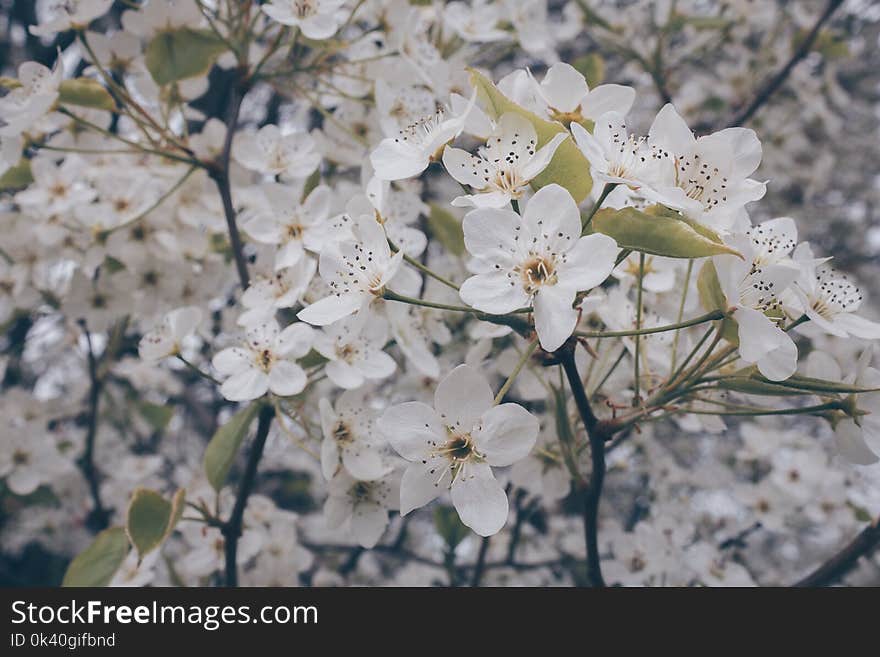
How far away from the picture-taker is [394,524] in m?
3.29

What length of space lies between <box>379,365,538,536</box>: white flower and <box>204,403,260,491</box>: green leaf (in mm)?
406

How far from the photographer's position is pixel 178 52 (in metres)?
1.40

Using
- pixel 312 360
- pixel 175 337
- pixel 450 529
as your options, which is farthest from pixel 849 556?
pixel 175 337

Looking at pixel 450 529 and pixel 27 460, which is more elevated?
pixel 450 529

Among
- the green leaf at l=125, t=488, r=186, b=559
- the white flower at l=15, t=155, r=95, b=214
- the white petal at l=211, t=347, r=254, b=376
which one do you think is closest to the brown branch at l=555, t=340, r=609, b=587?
the white petal at l=211, t=347, r=254, b=376

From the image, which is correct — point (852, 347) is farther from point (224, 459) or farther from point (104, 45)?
point (104, 45)

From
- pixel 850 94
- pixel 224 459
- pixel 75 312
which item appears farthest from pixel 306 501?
pixel 850 94

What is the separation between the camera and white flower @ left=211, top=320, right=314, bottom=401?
1.13 m

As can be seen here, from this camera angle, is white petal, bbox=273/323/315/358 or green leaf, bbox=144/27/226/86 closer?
white petal, bbox=273/323/315/358

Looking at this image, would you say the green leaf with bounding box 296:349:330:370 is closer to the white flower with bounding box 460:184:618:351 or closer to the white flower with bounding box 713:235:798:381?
the white flower with bounding box 460:184:618:351

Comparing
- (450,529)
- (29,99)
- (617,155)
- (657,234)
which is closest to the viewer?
(657,234)

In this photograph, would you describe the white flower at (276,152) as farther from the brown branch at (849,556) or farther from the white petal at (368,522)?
the brown branch at (849,556)

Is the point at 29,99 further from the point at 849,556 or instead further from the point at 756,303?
the point at 849,556

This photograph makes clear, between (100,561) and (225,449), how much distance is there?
293mm
